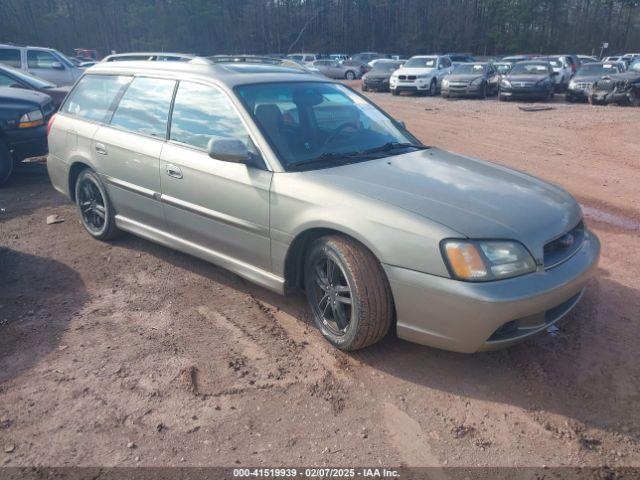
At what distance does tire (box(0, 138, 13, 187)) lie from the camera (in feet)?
23.7

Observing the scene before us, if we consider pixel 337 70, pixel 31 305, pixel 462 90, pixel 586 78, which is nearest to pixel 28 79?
pixel 31 305

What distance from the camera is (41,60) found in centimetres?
1454

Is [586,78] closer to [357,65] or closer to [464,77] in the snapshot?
[464,77]

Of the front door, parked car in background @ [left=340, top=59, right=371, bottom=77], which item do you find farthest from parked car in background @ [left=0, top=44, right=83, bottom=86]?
parked car in background @ [left=340, top=59, right=371, bottom=77]

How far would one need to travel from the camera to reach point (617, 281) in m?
4.18

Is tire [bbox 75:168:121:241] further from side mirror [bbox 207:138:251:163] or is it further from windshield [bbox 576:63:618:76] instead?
windshield [bbox 576:63:618:76]

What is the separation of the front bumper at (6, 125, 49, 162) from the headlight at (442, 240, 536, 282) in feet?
21.4

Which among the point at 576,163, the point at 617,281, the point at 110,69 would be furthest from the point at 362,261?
the point at 576,163

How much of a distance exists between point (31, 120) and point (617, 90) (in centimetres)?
1700

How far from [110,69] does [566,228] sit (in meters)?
4.20

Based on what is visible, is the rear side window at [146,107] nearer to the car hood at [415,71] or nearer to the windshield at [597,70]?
the car hood at [415,71]

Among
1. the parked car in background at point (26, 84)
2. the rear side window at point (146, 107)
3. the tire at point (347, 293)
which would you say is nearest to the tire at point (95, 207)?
the rear side window at point (146, 107)

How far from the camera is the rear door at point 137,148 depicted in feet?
13.8

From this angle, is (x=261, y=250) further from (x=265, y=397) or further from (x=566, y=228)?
(x=566, y=228)
